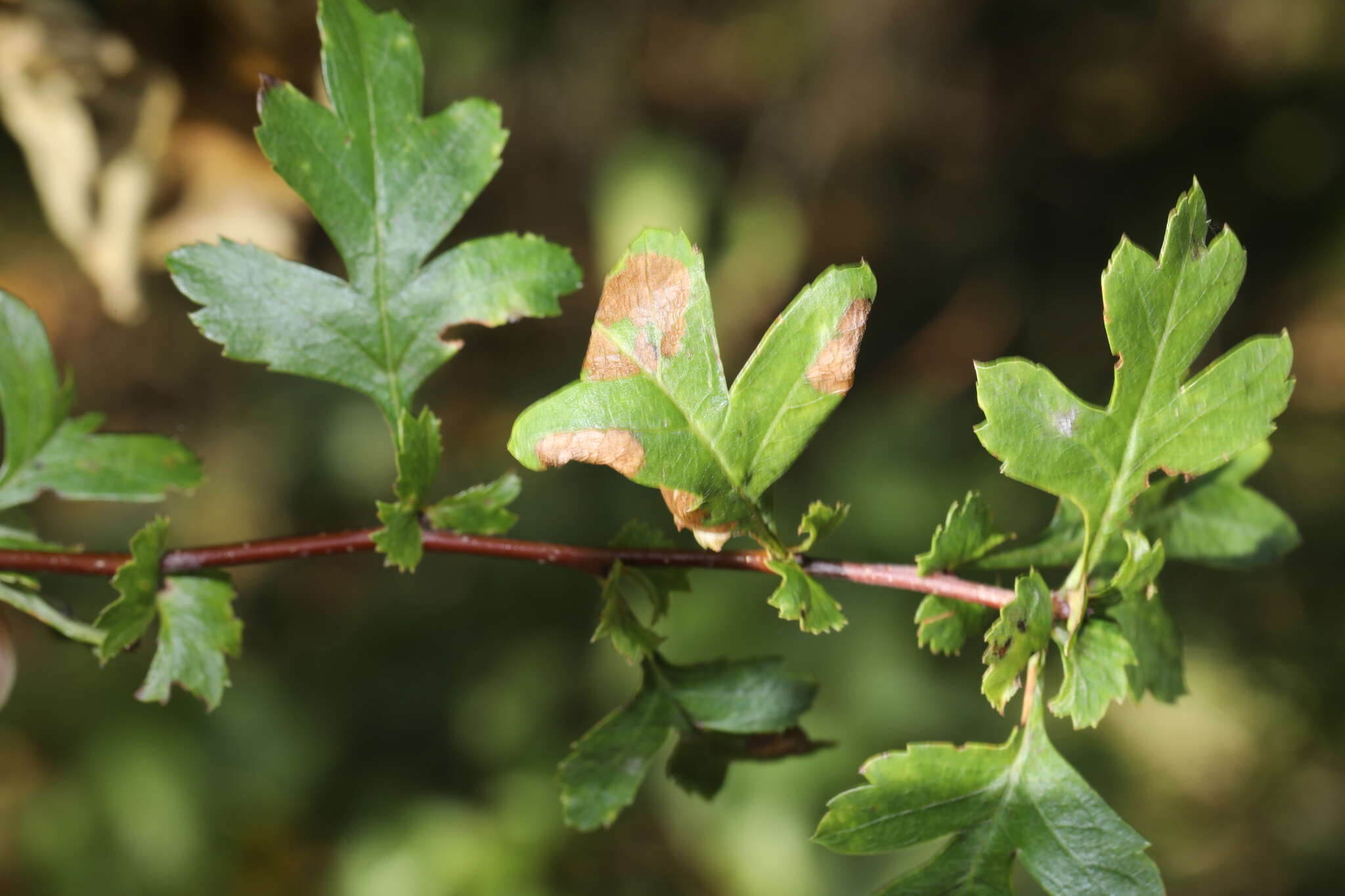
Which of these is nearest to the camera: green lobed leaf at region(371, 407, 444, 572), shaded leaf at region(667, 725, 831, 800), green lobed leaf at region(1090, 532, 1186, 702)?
green lobed leaf at region(371, 407, 444, 572)

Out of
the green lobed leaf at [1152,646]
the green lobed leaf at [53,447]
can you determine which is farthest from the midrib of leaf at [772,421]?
the green lobed leaf at [53,447]

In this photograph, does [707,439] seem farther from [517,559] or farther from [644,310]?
[517,559]

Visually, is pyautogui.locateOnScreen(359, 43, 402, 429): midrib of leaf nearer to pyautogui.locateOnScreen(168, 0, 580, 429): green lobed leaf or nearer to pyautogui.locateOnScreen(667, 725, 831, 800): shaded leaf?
pyautogui.locateOnScreen(168, 0, 580, 429): green lobed leaf

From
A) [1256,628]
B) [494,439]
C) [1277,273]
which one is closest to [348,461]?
[494,439]

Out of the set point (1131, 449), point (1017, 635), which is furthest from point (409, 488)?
point (1131, 449)

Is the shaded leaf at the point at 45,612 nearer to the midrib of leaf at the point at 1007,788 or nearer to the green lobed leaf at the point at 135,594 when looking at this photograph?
the green lobed leaf at the point at 135,594

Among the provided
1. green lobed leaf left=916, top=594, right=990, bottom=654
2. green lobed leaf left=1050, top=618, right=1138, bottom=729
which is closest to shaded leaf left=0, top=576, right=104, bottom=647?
green lobed leaf left=916, top=594, right=990, bottom=654
